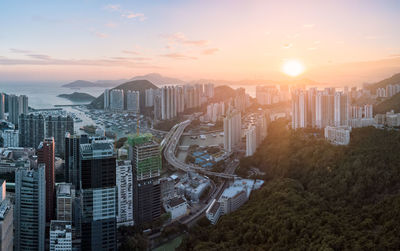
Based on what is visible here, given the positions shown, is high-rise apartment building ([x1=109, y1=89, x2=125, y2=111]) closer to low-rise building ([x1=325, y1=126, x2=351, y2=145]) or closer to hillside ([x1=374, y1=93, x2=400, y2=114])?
hillside ([x1=374, y1=93, x2=400, y2=114])

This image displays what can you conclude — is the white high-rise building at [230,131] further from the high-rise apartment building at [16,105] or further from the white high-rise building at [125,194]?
the high-rise apartment building at [16,105]

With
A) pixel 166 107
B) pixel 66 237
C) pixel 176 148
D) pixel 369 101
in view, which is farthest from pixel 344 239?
pixel 166 107

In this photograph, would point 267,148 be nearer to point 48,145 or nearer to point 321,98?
point 321,98

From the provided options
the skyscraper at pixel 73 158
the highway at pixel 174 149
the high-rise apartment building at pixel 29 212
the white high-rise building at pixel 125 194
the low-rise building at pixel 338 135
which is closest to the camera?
the high-rise apartment building at pixel 29 212

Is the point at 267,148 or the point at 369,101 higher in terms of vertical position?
the point at 369,101

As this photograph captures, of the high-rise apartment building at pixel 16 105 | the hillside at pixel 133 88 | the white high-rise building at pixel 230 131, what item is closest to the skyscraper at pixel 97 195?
the white high-rise building at pixel 230 131
